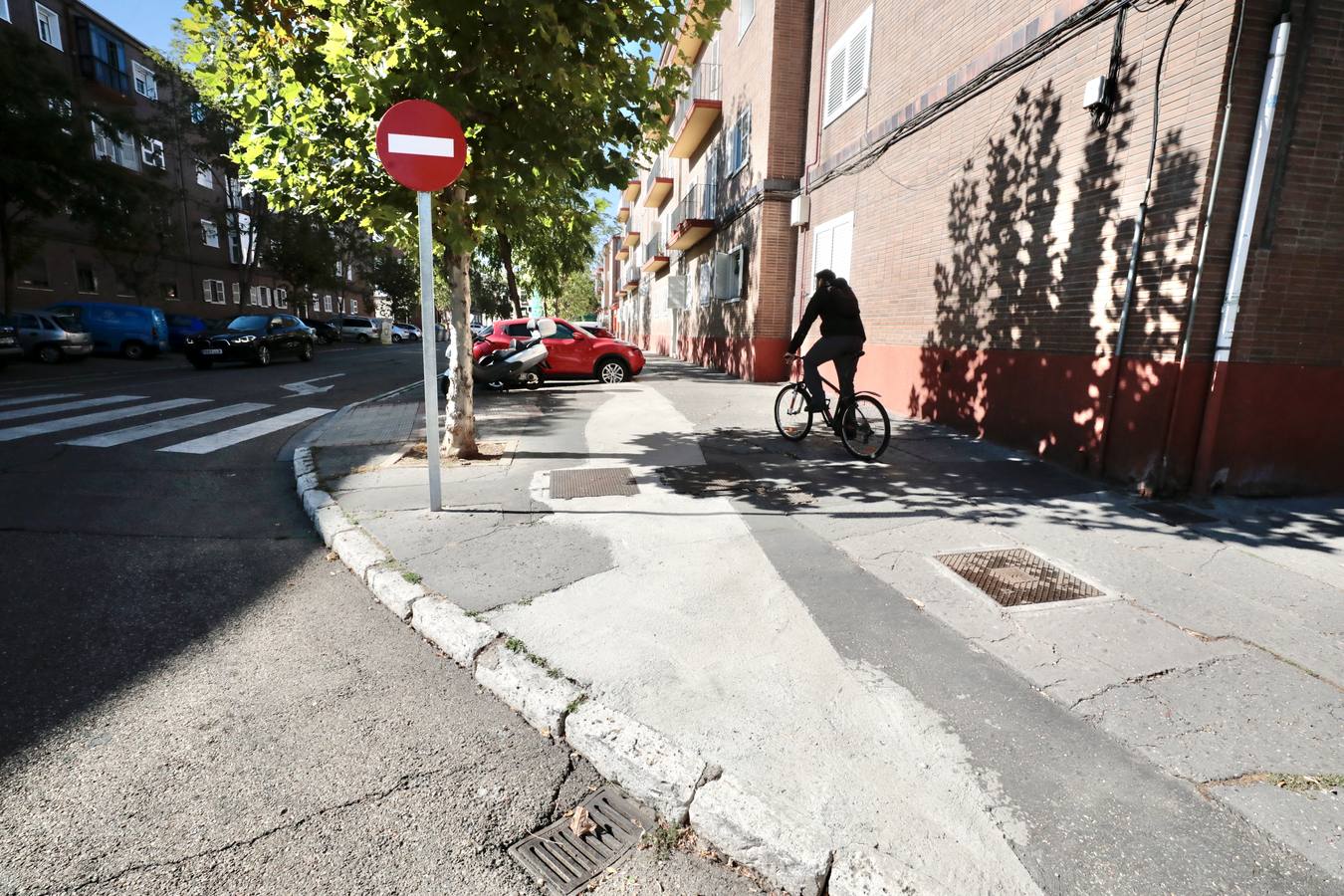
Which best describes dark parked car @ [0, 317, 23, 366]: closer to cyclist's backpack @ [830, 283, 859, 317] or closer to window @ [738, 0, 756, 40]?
cyclist's backpack @ [830, 283, 859, 317]

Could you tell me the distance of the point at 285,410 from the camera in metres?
10.8

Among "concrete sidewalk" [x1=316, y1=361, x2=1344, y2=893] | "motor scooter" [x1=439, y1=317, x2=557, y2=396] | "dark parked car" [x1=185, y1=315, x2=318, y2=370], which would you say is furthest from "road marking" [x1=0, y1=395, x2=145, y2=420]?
"dark parked car" [x1=185, y1=315, x2=318, y2=370]

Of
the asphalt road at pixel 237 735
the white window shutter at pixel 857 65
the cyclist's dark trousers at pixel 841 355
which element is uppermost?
the white window shutter at pixel 857 65

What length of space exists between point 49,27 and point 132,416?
28420 millimetres

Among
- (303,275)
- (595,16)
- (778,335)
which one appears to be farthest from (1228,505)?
(303,275)

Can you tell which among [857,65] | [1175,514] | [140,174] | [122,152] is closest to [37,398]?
[857,65]

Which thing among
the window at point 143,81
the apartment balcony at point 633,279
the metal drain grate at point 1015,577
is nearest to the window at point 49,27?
the window at point 143,81

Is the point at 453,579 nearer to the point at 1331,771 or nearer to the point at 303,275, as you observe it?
the point at 1331,771

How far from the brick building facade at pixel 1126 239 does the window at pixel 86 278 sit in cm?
3262

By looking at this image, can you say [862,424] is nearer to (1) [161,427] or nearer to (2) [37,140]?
(1) [161,427]

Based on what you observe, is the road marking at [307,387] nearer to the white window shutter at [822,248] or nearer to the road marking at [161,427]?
the road marking at [161,427]

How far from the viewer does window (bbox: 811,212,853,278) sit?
1161 cm

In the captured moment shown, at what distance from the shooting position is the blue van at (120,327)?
2070 centimetres

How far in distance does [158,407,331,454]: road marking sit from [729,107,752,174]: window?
11290 mm
